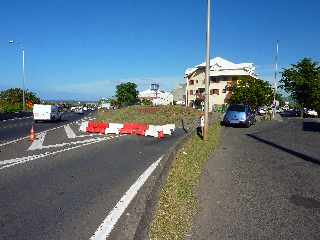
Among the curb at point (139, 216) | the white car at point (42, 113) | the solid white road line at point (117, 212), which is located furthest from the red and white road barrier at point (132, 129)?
the white car at point (42, 113)

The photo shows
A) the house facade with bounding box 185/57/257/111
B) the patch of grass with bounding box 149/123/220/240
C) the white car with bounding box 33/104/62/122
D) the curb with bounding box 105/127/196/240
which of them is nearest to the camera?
the curb with bounding box 105/127/196/240

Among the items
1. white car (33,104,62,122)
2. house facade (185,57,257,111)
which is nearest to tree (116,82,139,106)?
house facade (185,57,257,111)

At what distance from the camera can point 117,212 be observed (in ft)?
23.5

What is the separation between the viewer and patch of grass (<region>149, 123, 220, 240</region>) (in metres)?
6.07

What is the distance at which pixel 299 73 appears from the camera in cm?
7000

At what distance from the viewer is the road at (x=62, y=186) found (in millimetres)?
6362

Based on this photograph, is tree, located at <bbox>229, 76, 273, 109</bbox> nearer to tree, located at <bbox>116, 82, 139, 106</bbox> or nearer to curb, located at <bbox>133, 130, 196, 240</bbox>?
tree, located at <bbox>116, 82, 139, 106</bbox>

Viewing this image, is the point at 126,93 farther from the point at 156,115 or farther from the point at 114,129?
the point at 114,129

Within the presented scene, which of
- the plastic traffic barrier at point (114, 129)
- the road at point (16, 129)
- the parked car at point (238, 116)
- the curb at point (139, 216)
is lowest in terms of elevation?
the road at point (16, 129)

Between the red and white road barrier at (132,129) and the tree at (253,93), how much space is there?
45787 mm

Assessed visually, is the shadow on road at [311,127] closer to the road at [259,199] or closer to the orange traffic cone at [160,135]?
the orange traffic cone at [160,135]

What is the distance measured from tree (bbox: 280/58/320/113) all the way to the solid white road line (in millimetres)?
61474

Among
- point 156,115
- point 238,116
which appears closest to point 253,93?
point 156,115

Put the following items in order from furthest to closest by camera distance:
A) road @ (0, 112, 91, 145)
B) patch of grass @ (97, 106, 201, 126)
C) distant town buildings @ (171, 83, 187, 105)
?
distant town buildings @ (171, 83, 187, 105) < patch of grass @ (97, 106, 201, 126) < road @ (0, 112, 91, 145)
